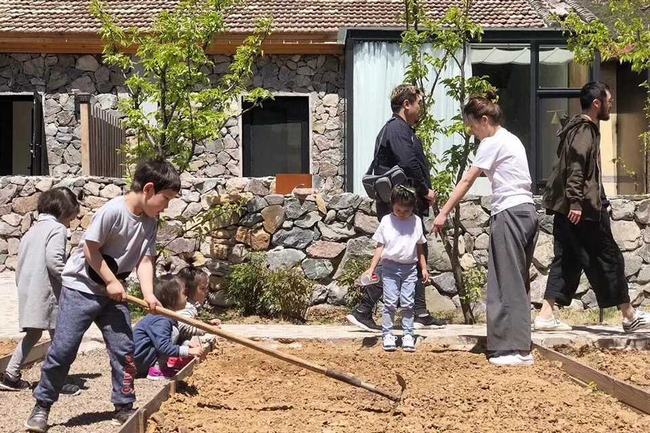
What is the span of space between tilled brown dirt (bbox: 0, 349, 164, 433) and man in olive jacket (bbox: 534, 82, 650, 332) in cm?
353

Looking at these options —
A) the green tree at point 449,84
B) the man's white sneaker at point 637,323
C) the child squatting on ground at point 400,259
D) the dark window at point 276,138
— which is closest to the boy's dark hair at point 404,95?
the child squatting on ground at point 400,259

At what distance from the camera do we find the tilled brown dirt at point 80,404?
5766 mm

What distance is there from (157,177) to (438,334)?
12.8ft

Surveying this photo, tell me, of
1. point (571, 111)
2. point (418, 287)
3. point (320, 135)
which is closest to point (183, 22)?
point (418, 287)

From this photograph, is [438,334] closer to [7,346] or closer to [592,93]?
[592,93]

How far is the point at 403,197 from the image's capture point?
8.67 metres

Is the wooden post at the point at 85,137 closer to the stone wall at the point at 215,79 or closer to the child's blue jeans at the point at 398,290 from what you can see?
the stone wall at the point at 215,79

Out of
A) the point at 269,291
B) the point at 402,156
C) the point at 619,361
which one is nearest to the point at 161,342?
the point at 402,156

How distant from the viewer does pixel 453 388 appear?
6707 millimetres

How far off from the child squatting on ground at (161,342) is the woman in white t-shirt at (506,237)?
187cm

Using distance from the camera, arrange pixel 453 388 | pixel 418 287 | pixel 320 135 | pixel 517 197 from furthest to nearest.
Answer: pixel 320 135
pixel 418 287
pixel 517 197
pixel 453 388

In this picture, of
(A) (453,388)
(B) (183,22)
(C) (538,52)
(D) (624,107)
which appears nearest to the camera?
(A) (453,388)

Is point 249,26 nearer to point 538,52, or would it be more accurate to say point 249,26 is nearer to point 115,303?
point 538,52

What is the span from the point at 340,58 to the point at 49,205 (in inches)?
415
